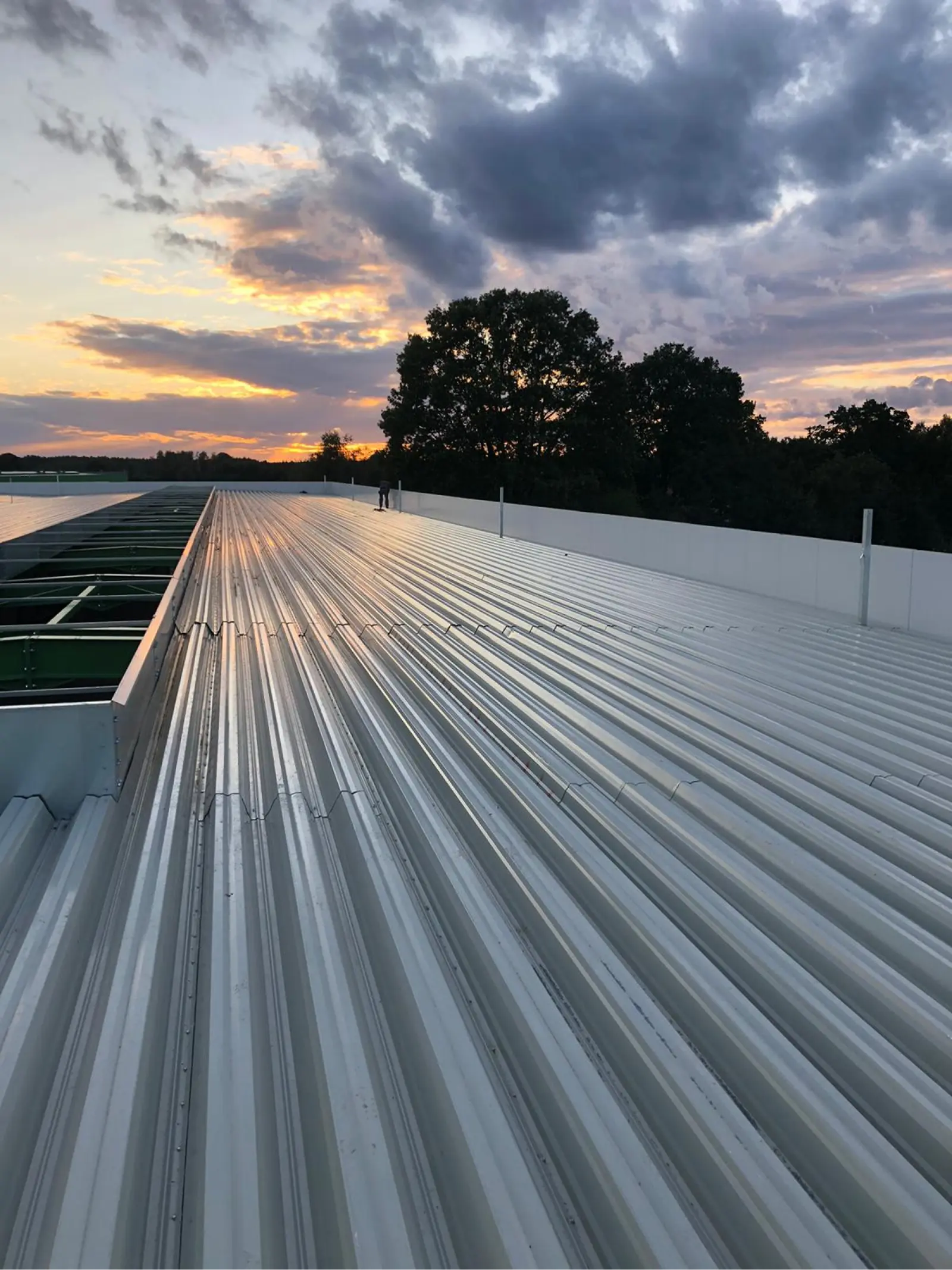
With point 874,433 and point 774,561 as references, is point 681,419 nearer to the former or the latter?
point 874,433

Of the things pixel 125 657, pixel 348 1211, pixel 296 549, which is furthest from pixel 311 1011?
pixel 296 549

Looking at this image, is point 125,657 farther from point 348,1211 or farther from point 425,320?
point 425,320

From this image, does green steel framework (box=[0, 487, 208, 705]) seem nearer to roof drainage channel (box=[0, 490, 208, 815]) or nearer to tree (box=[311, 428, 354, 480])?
roof drainage channel (box=[0, 490, 208, 815])

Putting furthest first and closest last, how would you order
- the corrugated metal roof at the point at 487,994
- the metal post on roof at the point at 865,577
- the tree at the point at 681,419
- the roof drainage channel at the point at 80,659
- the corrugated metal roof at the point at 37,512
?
1. the tree at the point at 681,419
2. the corrugated metal roof at the point at 37,512
3. the metal post on roof at the point at 865,577
4. the roof drainage channel at the point at 80,659
5. the corrugated metal roof at the point at 487,994

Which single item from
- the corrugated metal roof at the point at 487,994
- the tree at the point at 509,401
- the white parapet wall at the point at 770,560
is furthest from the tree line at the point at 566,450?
the corrugated metal roof at the point at 487,994

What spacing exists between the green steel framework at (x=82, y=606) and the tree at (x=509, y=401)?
39348 millimetres

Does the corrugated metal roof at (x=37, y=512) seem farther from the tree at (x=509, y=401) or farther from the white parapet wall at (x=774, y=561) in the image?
the tree at (x=509, y=401)

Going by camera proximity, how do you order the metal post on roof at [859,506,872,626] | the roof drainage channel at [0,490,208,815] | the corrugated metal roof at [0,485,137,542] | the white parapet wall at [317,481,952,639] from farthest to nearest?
the corrugated metal roof at [0,485,137,542]
the metal post on roof at [859,506,872,626]
the white parapet wall at [317,481,952,639]
the roof drainage channel at [0,490,208,815]

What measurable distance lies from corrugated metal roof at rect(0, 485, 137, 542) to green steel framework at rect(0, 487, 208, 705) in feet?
1.30

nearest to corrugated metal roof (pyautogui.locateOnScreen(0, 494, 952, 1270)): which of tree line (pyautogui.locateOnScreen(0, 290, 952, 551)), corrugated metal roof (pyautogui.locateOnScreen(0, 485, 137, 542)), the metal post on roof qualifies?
the metal post on roof

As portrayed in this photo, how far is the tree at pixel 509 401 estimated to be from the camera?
181 ft

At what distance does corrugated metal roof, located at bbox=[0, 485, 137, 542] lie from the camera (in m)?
13.5

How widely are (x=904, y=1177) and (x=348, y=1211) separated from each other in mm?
1261

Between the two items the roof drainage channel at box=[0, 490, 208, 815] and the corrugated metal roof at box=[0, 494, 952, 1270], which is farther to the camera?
the roof drainage channel at box=[0, 490, 208, 815]
